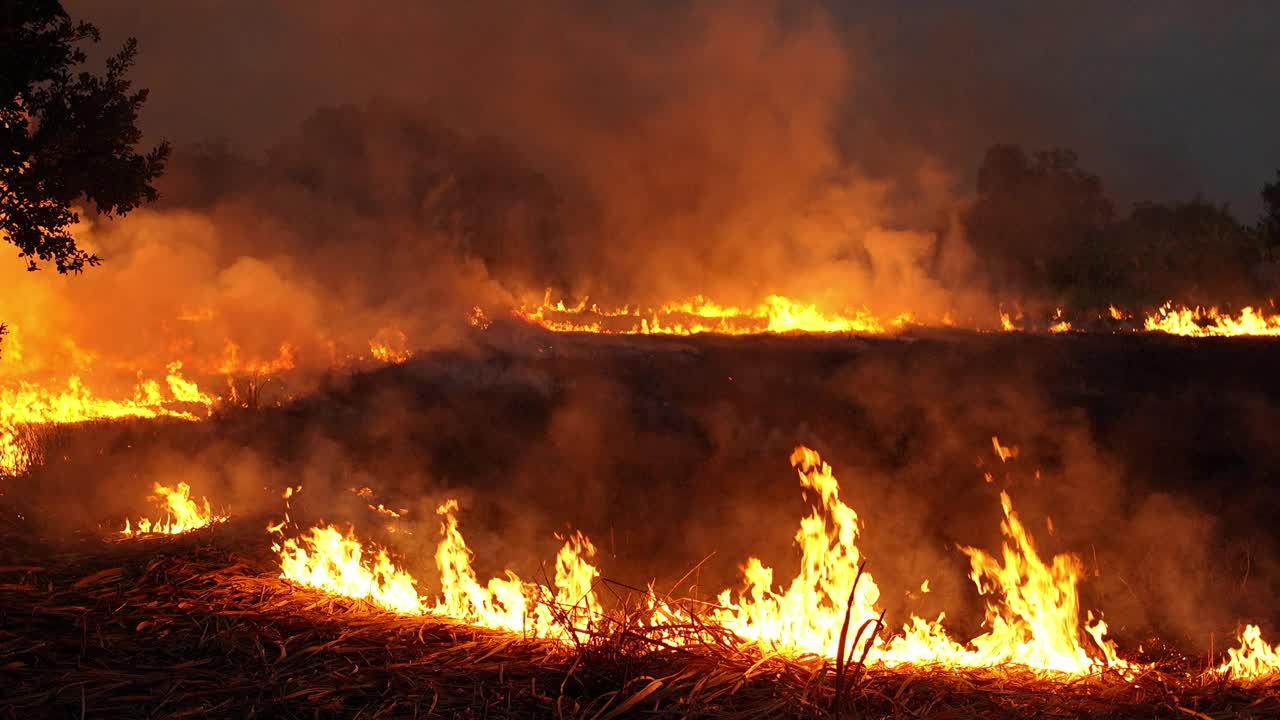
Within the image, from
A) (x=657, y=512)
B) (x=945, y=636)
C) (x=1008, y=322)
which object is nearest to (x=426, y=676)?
(x=945, y=636)

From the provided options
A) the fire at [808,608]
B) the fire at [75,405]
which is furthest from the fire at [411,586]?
the fire at [75,405]

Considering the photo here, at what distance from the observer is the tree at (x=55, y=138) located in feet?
15.8

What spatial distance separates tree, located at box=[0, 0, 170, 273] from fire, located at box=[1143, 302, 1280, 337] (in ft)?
45.7

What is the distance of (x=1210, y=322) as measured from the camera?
15203 mm

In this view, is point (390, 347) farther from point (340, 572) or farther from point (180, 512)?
point (340, 572)

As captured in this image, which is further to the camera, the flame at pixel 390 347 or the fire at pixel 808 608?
the flame at pixel 390 347

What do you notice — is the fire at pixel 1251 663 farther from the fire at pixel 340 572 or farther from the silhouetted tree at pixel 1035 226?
the silhouetted tree at pixel 1035 226

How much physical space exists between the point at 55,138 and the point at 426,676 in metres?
4.20

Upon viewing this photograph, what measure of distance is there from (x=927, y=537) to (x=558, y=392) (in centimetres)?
506

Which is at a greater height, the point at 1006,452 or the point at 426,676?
the point at 1006,452

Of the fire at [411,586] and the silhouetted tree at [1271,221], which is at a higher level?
the silhouetted tree at [1271,221]

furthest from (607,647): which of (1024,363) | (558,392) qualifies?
(1024,363)

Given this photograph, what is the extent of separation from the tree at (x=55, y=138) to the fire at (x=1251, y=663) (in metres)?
5.66

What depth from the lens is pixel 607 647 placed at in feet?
8.55
